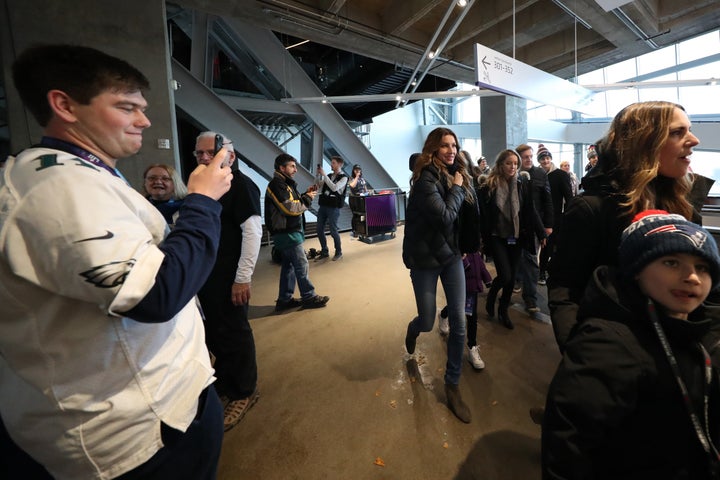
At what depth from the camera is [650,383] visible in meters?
0.85

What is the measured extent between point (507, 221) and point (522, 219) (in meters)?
0.21

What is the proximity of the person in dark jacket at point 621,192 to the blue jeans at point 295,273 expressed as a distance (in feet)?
8.98

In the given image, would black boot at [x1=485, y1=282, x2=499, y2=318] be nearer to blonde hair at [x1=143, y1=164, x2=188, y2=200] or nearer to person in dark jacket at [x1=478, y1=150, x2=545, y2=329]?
person in dark jacket at [x1=478, y1=150, x2=545, y2=329]

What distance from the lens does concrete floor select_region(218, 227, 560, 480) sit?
165 cm

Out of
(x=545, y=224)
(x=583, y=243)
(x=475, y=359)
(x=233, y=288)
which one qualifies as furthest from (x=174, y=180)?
(x=545, y=224)

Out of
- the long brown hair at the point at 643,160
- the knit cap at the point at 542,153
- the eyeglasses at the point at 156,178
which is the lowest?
the long brown hair at the point at 643,160

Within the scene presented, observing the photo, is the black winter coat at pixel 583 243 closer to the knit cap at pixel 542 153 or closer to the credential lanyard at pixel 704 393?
the credential lanyard at pixel 704 393

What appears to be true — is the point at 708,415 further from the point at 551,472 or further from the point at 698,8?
the point at 698,8

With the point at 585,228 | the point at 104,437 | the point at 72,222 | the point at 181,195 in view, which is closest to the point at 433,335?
the point at 585,228

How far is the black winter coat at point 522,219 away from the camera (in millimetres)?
2938

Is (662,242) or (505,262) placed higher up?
(662,242)

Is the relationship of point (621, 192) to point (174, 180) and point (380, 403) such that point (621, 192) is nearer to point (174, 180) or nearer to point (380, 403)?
point (380, 403)

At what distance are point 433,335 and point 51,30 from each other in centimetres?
552

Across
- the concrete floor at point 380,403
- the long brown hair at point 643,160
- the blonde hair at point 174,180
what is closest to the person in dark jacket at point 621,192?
the long brown hair at point 643,160
